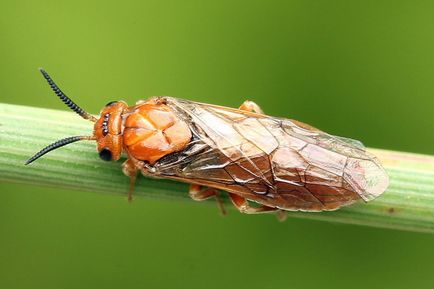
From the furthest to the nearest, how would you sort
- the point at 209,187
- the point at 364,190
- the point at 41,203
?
1. the point at 41,203
2. the point at 209,187
3. the point at 364,190

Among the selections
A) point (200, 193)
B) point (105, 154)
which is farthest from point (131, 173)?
point (200, 193)

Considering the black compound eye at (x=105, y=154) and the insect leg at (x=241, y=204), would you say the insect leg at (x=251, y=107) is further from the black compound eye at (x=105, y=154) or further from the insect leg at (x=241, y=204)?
the black compound eye at (x=105, y=154)

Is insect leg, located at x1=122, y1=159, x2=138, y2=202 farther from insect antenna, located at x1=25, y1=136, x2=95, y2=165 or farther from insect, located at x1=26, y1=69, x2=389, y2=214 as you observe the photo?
insect antenna, located at x1=25, y1=136, x2=95, y2=165

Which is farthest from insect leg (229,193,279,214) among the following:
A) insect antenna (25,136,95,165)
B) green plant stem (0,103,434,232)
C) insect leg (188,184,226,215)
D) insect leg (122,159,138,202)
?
insect antenna (25,136,95,165)

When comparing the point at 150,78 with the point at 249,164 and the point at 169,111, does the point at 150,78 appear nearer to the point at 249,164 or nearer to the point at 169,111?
the point at 169,111

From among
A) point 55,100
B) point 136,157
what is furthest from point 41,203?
point 136,157

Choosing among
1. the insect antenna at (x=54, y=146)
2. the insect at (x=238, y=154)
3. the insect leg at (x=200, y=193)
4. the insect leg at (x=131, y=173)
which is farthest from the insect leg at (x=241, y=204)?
the insect antenna at (x=54, y=146)
